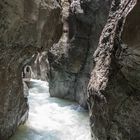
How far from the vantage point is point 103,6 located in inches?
583

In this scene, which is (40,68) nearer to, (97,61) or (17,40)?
(97,61)

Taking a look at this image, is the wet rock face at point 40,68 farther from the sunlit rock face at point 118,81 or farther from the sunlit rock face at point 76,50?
the sunlit rock face at point 118,81

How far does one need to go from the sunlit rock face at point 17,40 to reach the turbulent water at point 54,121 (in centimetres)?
79

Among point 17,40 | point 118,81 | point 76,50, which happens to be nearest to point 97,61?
point 118,81

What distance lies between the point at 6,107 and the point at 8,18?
3935 millimetres

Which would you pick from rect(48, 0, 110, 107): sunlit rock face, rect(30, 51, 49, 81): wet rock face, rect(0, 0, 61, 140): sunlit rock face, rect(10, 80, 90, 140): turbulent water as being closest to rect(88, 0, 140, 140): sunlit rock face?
rect(0, 0, 61, 140): sunlit rock face

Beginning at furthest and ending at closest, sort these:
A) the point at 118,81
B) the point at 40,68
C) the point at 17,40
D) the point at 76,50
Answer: the point at 40,68 → the point at 76,50 → the point at 17,40 → the point at 118,81

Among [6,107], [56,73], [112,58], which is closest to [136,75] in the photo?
[112,58]

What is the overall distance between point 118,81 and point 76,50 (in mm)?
10399

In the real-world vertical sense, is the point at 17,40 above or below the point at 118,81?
above

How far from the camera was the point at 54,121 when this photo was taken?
45.4ft

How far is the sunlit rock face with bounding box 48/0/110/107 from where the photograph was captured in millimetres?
15922

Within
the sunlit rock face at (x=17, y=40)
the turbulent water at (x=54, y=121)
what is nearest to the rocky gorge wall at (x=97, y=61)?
the sunlit rock face at (x=17, y=40)

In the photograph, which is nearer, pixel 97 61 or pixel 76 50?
pixel 97 61
